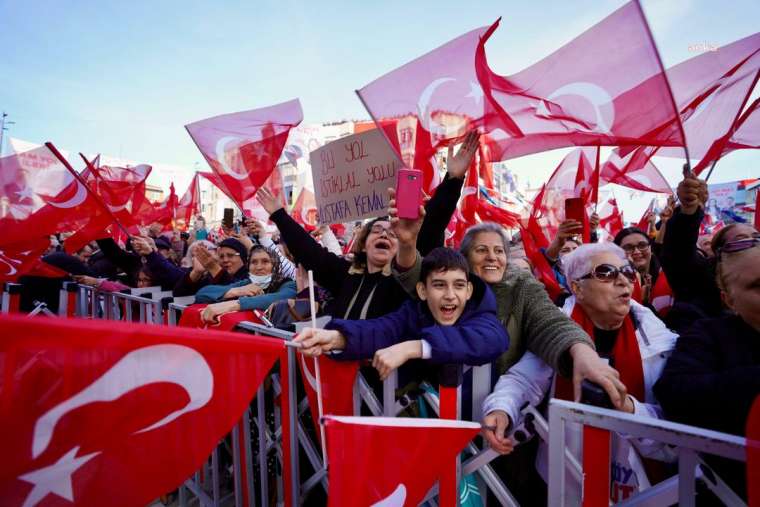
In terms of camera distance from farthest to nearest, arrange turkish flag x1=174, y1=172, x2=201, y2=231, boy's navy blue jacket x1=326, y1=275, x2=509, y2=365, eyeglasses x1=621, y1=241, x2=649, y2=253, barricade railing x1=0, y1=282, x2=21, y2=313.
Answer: turkish flag x1=174, y1=172, x2=201, y2=231 < barricade railing x1=0, y1=282, x2=21, y2=313 < eyeglasses x1=621, y1=241, x2=649, y2=253 < boy's navy blue jacket x1=326, y1=275, x2=509, y2=365

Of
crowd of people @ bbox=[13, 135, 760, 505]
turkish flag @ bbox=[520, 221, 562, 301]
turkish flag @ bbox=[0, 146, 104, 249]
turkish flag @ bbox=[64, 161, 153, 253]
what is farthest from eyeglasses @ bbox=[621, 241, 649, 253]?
turkish flag @ bbox=[0, 146, 104, 249]

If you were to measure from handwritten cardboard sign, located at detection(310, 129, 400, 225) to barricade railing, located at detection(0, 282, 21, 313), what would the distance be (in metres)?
4.61

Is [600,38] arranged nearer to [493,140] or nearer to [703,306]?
[493,140]

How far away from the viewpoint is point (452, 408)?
1626mm

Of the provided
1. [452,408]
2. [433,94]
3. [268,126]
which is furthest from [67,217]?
[452,408]

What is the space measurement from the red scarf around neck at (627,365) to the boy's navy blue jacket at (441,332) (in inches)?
13.4

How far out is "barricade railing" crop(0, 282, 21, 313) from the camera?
17.4ft

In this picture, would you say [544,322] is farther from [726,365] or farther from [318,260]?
[318,260]

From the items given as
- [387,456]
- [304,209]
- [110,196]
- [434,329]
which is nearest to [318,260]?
[434,329]

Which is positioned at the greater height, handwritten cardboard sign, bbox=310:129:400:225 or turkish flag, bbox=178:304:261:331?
handwritten cardboard sign, bbox=310:129:400:225

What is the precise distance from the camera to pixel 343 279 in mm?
2902

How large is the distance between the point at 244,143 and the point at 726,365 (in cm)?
407

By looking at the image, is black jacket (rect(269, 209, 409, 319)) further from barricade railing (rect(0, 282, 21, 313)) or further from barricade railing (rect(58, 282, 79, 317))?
barricade railing (rect(0, 282, 21, 313))

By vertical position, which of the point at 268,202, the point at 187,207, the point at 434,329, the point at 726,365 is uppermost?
the point at 187,207
